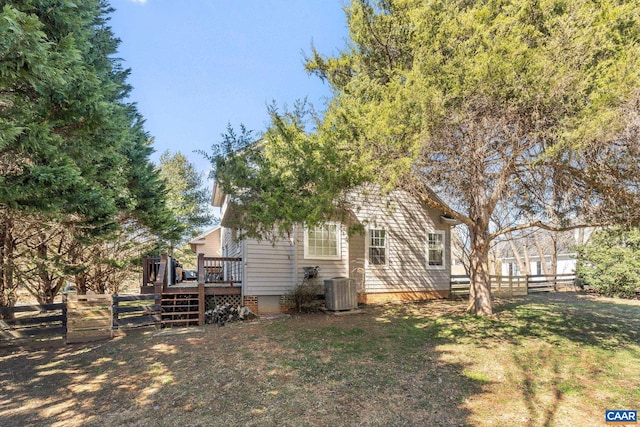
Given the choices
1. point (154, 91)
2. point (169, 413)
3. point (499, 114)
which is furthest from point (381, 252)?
point (154, 91)

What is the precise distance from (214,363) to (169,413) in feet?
5.59

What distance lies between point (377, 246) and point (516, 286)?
31.0 ft

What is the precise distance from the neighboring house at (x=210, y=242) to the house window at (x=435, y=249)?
12161 mm

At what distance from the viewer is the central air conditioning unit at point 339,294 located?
9.97 m

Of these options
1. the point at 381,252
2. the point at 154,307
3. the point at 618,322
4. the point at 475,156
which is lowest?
the point at 618,322

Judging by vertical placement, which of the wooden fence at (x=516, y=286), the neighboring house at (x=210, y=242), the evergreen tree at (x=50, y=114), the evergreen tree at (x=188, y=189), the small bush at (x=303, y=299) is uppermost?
the evergreen tree at (x=188, y=189)

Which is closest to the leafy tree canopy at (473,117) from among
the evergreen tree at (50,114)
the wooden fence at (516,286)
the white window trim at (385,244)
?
the evergreen tree at (50,114)

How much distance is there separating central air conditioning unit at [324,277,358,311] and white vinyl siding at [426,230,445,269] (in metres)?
4.38

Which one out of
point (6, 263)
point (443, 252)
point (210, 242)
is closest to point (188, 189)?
point (210, 242)

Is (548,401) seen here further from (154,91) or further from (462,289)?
(154,91)

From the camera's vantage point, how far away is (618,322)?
901cm

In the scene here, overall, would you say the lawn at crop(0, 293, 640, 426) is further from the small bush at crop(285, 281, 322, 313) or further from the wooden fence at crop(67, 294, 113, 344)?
the small bush at crop(285, 281, 322, 313)

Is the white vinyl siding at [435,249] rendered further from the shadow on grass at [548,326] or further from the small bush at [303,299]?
the small bush at [303,299]

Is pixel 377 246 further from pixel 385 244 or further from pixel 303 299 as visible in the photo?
pixel 303 299
